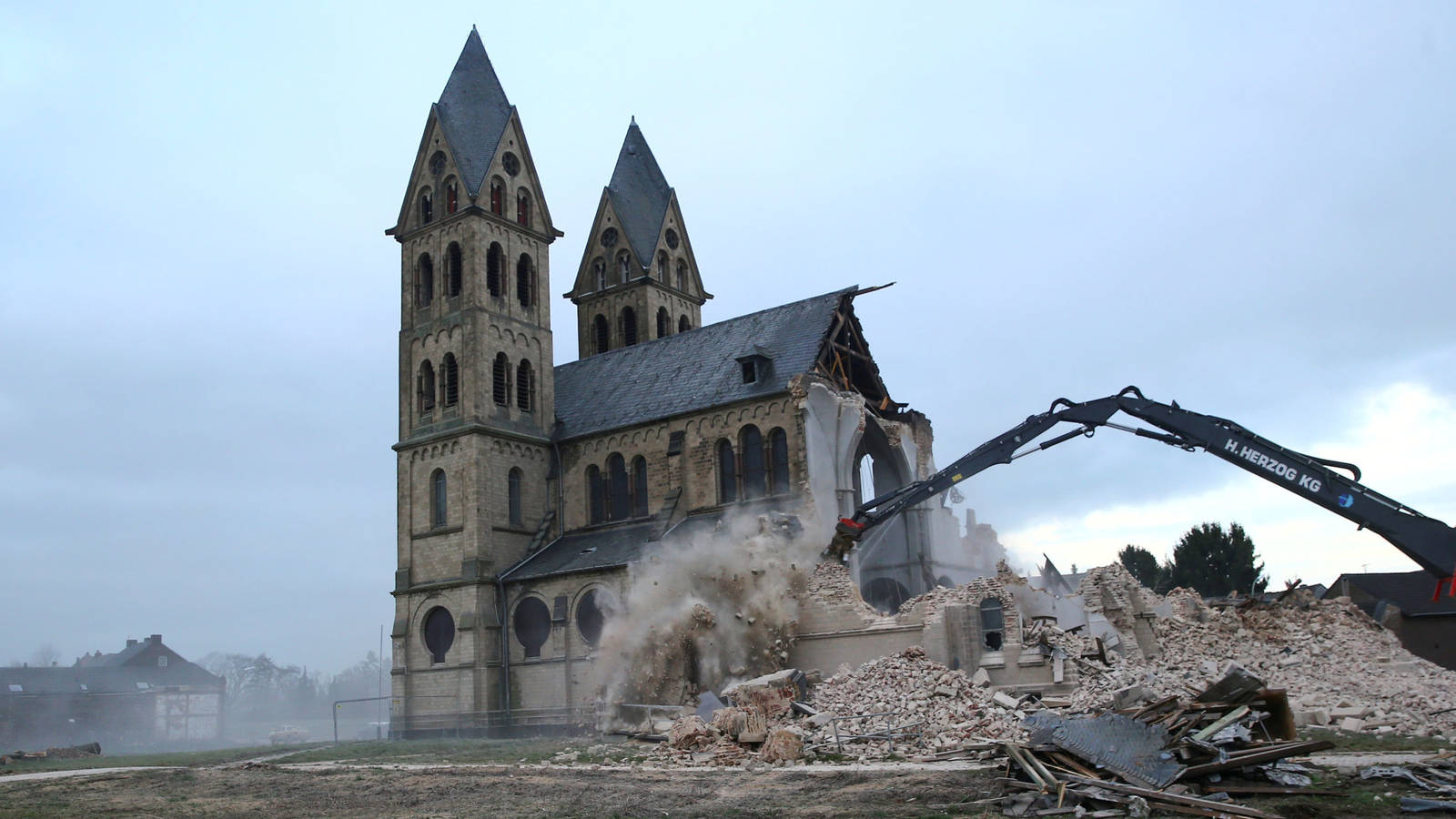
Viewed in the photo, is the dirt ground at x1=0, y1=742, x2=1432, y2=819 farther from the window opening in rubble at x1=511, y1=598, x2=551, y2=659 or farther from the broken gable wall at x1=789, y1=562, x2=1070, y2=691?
the window opening in rubble at x1=511, y1=598, x2=551, y2=659

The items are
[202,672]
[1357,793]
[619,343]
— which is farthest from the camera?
[202,672]

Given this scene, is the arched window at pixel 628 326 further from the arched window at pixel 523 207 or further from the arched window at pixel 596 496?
the arched window at pixel 596 496

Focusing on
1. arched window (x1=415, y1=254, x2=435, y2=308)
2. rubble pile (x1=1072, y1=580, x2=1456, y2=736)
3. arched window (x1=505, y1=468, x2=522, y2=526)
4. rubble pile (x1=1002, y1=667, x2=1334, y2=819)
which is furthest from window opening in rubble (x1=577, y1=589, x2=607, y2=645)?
rubble pile (x1=1002, y1=667, x2=1334, y2=819)

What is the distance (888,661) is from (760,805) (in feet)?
45.9

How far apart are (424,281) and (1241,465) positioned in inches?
1218

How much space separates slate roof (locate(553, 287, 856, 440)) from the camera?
3928 cm

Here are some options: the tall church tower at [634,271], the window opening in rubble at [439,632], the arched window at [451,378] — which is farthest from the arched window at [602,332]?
the window opening in rubble at [439,632]

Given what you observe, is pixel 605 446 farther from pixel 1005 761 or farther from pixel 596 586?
pixel 1005 761

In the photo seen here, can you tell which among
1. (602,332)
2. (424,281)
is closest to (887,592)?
(602,332)

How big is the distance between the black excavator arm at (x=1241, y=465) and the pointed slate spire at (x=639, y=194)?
81.4ft

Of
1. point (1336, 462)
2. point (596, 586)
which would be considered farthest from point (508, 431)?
point (1336, 462)

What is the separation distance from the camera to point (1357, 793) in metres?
13.7

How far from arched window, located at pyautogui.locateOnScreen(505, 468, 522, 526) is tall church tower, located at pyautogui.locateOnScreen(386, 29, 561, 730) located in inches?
1.8

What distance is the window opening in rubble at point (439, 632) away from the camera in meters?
41.7
